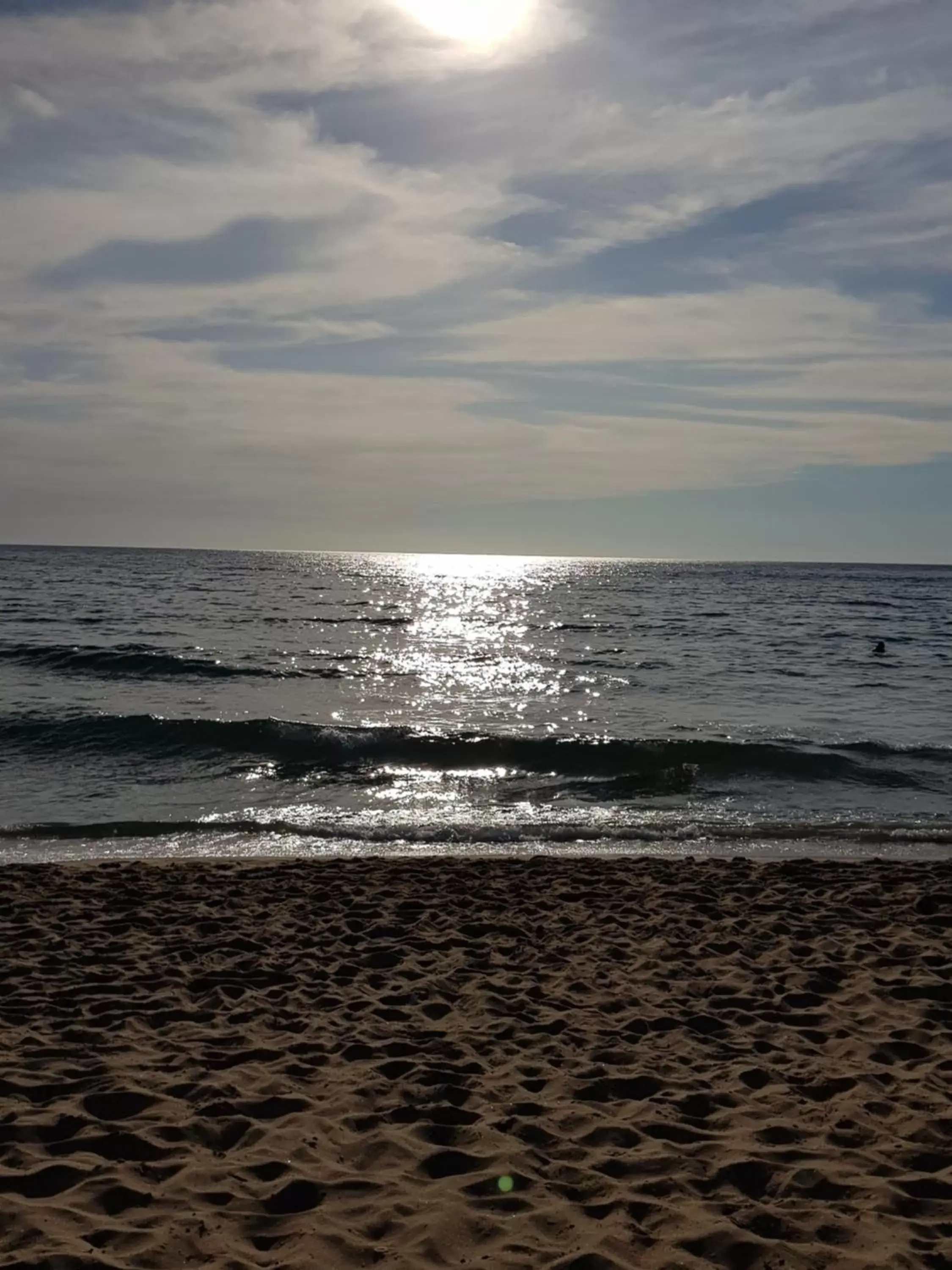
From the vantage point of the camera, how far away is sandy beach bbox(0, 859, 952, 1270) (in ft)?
13.1

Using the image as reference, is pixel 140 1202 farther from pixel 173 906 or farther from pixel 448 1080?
pixel 173 906

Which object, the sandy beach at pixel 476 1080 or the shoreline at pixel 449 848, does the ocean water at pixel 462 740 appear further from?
the sandy beach at pixel 476 1080

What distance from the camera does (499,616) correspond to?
54500 millimetres

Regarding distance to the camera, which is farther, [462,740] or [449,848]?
[462,740]

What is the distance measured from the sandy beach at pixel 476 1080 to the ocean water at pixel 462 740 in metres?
3.32

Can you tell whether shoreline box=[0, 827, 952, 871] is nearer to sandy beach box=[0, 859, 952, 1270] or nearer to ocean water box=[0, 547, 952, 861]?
ocean water box=[0, 547, 952, 861]

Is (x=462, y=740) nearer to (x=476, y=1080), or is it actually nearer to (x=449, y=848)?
(x=449, y=848)

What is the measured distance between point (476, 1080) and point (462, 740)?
486 inches

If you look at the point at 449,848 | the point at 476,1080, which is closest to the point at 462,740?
the point at 449,848

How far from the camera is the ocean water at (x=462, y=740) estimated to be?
12516 mm

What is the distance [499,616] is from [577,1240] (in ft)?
166

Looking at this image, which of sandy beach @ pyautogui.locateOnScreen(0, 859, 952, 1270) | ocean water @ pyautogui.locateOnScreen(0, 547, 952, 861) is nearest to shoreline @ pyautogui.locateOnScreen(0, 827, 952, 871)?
ocean water @ pyautogui.locateOnScreen(0, 547, 952, 861)

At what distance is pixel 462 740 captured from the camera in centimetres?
1769

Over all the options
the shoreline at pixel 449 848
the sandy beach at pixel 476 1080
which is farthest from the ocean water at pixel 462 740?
the sandy beach at pixel 476 1080
